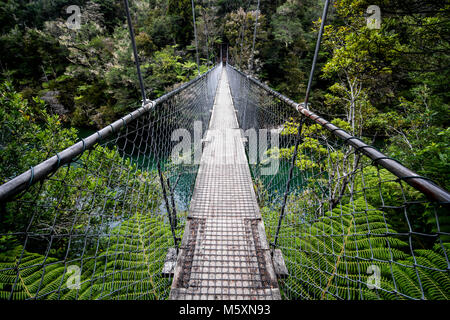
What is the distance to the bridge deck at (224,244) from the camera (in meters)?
1.02

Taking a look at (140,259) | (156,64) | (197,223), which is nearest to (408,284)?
(197,223)

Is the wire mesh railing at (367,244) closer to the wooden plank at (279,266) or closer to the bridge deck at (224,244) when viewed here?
the wooden plank at (279,266)

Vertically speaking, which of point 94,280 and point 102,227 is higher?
point 102,227

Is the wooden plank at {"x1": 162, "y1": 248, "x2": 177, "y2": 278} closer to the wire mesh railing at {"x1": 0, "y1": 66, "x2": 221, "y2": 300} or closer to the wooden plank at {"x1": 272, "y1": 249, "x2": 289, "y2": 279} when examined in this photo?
the wire mesh railing at {"x1": 0, "y1": 66, "x2": 221, "y2": 300}

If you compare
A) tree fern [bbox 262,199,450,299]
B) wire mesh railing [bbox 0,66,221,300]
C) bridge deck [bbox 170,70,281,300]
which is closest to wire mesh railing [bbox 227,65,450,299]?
tree fern [bbox 262,199,450,299]

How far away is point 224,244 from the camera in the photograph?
125 cm

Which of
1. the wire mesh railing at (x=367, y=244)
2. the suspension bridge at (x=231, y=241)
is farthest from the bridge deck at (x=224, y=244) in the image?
the wire mesh railing at (x=367, y=244)

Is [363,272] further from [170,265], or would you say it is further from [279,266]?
[170,265]

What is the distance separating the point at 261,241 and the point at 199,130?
1.83 meters

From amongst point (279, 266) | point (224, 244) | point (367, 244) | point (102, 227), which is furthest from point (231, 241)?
point (367, 244)

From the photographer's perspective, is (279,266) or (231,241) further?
(231,241)
